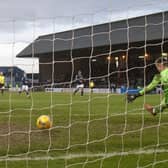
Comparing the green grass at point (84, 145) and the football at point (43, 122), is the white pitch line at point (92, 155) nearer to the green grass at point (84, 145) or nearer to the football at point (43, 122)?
the green grass at point (84, 145)

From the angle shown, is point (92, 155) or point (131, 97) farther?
point (131, 97)

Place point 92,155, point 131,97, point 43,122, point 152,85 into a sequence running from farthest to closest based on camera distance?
point 152,85 → point 131,97 → point 43,122 → point 92,155

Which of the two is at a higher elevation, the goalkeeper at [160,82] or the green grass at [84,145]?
the goalkeeper at [160,82]

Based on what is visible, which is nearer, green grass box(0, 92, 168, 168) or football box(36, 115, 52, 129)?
green grass box(0, 92, 168, 168)

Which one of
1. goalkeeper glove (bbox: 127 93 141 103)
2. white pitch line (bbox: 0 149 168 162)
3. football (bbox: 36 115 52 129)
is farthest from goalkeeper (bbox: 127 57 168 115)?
white pitch line (bbox: 0 149 168 162)

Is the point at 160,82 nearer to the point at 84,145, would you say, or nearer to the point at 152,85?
the point at 152,85

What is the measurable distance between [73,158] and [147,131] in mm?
3562

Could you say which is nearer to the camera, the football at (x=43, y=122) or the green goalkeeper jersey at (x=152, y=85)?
the football at (x=43, y=122)

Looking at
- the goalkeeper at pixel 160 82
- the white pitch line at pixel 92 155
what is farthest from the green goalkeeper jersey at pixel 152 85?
the white pitch line at pixel 92 155

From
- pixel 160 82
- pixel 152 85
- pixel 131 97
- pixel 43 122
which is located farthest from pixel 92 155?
pixel 160 82

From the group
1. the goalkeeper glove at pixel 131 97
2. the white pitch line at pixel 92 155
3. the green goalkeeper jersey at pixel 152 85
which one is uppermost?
the green goalkeeper jersey at pixel 152 85

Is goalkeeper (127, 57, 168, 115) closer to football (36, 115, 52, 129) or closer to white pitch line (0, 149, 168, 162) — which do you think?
football (36, 115, 52, 129)

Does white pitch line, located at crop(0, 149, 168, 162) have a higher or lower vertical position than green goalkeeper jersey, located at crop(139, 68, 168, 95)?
lower

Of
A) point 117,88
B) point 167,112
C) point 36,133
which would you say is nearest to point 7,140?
point 36,133
